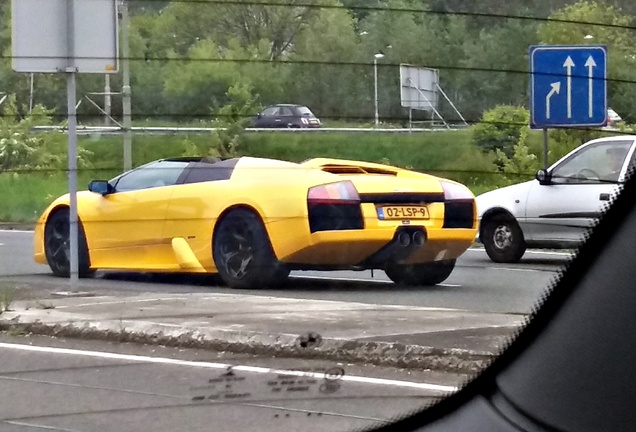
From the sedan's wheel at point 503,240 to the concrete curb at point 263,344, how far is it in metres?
0.28

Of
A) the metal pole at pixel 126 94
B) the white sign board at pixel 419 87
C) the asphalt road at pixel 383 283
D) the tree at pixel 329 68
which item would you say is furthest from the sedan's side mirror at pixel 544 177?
the metal pole at pixel 126 94

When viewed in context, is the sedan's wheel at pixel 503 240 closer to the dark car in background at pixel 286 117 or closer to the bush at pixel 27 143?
the dark car in background at pixel 286 117

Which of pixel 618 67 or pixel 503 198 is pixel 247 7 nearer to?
pixel 503 198

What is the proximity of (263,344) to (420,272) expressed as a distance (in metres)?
0.62

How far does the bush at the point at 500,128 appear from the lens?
10.6 feet

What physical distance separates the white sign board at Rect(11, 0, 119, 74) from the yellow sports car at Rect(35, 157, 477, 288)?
44 cm

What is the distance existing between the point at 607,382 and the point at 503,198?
101 cm

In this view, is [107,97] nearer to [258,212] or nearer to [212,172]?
[212,172]

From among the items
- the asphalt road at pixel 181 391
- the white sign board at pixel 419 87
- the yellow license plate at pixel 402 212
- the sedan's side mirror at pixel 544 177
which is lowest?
the asphalt road at pixel 181 391

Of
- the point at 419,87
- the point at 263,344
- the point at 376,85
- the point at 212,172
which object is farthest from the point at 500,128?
the point at 263,344

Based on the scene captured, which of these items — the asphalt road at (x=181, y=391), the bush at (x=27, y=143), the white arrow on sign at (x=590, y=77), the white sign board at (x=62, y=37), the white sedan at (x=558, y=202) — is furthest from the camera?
the bush at (x=27, y=143)

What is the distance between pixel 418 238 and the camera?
363cm

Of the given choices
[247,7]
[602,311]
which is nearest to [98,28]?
[247,7]

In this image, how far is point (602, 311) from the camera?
2.36 metres
